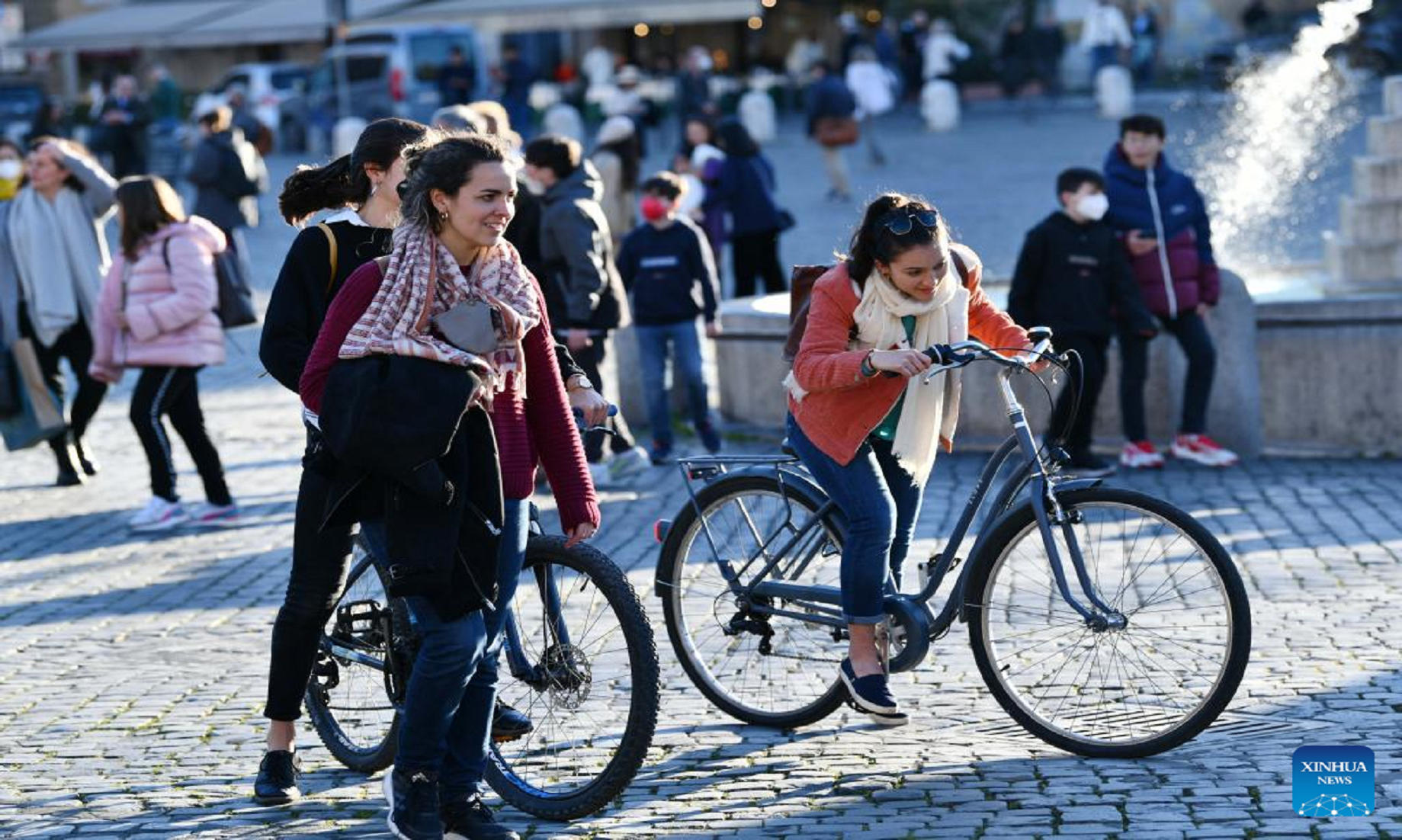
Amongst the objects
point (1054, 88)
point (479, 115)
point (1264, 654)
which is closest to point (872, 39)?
point (1054, 88)

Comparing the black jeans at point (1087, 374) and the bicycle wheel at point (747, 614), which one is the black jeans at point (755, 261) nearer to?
the black jeans at point (1087, 374)

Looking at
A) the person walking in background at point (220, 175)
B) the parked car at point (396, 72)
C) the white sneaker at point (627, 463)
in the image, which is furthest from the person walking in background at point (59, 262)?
the parked car at point (396, 72)

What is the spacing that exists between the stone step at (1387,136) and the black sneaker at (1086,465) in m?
3.67

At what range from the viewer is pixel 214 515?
32.7 feet

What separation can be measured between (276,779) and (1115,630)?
206 centimetres

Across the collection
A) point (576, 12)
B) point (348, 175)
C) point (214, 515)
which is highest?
point (576, 12)

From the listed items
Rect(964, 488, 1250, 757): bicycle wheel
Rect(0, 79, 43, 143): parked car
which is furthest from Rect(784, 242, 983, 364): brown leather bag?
Rect(0, 79, 43, 143): parked car

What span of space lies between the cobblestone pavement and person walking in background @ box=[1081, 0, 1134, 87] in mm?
25882

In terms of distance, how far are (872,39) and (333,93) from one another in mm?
10984

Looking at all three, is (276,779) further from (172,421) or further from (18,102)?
(18,102)

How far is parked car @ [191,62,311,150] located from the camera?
120ft

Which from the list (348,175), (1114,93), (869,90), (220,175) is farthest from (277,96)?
(348,175)

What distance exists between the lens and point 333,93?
3659 cm

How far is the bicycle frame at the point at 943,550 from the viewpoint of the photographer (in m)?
5.43
